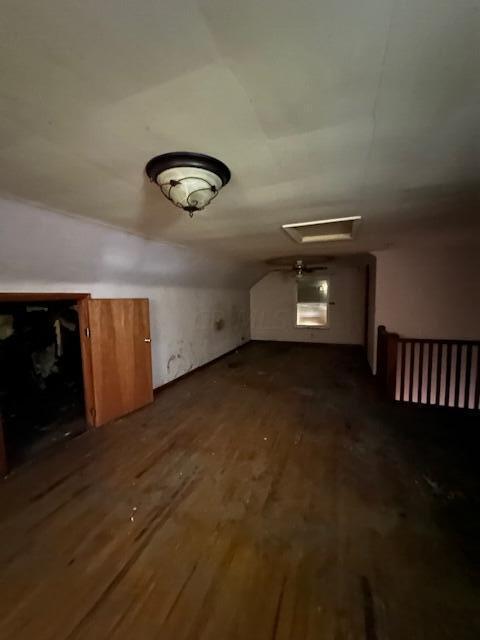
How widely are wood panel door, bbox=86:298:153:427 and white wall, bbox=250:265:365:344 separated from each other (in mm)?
4729

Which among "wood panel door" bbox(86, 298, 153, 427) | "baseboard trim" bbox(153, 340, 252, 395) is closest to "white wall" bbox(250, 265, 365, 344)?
"baseboard trim" bbox(153, 340, 252, 395)

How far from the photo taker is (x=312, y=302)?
7582 millimetres

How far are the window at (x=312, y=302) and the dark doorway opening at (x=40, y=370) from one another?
5.33 m

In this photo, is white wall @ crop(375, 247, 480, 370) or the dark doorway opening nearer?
the dark doorway opening

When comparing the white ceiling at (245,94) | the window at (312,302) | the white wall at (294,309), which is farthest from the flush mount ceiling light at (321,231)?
the window at (312,302)

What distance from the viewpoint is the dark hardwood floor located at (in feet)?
4.06

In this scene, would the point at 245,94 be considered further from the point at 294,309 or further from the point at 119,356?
the point at 294,309

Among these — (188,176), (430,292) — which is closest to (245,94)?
(188,176)

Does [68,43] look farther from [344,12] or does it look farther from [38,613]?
[38,613]

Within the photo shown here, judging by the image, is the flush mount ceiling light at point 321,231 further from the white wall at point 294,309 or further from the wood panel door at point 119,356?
the white wall at point 294,309

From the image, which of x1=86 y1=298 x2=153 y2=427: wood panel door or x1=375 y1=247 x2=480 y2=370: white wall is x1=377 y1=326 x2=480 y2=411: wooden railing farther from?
x1=86 y1=298 x2=153 y2=427: wood panel door

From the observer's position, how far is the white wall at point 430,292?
3.94 m

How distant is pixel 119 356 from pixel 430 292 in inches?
168

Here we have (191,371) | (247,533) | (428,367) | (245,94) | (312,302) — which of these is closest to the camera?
(245,94)
